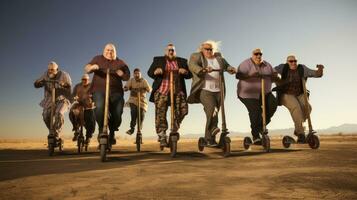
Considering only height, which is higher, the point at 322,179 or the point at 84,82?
the point at 84,82

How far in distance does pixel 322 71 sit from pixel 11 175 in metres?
7.62

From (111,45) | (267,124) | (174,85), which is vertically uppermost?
(111,45)

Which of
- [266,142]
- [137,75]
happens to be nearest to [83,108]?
[137,75]

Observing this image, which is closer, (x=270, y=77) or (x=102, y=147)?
(x=102, y=147)

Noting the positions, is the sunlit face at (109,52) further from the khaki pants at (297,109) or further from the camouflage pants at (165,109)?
the khaki pants at (297,109)

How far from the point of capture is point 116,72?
6766 mm

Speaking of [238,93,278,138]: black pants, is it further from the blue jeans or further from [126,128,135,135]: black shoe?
[126,128,135,135]: black shoe

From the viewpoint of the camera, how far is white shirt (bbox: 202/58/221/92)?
24.2ft

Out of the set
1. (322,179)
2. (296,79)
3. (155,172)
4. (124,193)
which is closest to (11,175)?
(155,172)

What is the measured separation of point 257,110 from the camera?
8164mm

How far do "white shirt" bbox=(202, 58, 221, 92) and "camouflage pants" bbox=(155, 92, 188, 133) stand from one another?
0.63 meters

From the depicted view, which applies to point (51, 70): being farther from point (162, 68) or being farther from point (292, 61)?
point (292, 61)

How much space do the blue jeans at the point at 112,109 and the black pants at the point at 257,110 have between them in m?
2.90

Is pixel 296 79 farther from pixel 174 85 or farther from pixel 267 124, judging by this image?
pixel 174 85
